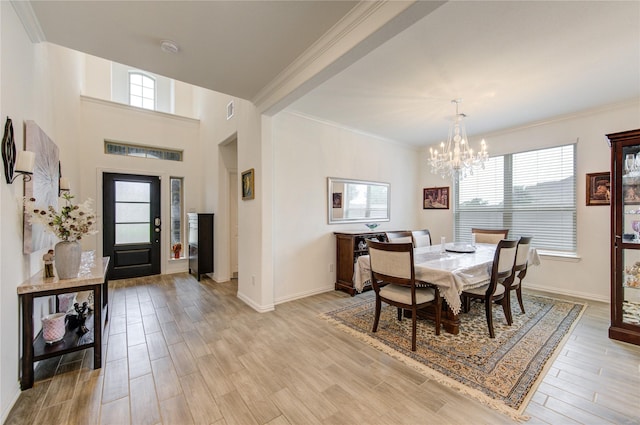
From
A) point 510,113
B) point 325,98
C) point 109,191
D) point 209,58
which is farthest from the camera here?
point 109,191

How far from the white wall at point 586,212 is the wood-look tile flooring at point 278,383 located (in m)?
1.16

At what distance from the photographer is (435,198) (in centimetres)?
564

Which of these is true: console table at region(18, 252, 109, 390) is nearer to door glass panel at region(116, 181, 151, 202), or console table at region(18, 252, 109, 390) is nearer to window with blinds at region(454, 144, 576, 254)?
door glass panel at region(116, 181, 151, 202)

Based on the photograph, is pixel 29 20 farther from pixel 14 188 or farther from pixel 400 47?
pixel 400 47

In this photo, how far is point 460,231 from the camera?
208 inches

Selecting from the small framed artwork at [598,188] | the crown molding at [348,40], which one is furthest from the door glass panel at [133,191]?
the small framed artwork at [598,188]

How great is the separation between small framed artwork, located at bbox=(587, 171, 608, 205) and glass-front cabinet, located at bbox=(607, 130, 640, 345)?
1413 mm

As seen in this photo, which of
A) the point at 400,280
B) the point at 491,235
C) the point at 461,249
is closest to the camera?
the point at 400,280

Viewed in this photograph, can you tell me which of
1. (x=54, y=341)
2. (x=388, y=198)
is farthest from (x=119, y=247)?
(x=388, y=198)

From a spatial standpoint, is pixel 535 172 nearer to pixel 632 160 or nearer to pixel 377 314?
pixel 632 160

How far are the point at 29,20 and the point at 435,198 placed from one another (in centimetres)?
605

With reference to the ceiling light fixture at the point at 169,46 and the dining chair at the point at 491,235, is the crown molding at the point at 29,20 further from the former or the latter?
the dining chair at the point at 491,235

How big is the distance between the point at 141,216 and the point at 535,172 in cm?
715

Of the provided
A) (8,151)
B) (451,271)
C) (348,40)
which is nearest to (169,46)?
(8,151)
